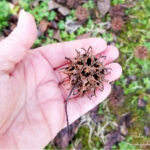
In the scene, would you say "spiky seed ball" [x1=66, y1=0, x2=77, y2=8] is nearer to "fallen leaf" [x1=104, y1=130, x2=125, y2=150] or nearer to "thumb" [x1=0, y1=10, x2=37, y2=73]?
"thumb" [x1=0, y1=10, x2=37, y2=73]

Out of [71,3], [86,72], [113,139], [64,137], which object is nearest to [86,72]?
[86,72]

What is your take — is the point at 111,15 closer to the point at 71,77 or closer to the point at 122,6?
the point at 122,6

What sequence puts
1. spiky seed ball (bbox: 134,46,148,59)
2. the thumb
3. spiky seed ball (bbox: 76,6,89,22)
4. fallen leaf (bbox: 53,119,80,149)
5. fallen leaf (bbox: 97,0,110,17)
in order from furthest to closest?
1. fallen leaf (bbox: 97,0,110,17)
2. spiky seed ball (bbox: 76,6,89,22)
3. spiky seed ball (bbox: 134,46,148,59)
4. fallen leaf (bbox: 53,119,80,149)
5. the thumb

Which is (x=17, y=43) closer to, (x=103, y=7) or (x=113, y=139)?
(x=103, y=7)

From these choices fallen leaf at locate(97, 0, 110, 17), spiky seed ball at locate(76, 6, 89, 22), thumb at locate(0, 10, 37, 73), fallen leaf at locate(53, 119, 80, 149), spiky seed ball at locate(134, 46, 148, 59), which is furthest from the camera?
fallen leaf at locate(97, 0, 110, 17)

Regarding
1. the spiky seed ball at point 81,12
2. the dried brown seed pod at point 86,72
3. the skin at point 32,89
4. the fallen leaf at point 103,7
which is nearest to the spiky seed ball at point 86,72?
the dried brown seed pod at point 86,72

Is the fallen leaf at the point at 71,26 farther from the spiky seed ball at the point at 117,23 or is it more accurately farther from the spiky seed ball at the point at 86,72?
the spiky seed ball at the point at 86,72

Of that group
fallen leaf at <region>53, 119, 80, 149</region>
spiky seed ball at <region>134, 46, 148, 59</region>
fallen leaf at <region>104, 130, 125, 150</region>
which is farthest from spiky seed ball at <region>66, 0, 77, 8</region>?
fallen leaf at <region>104, 130, 125, 150</region>
